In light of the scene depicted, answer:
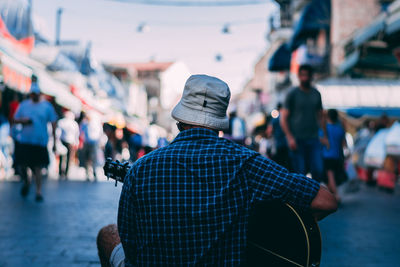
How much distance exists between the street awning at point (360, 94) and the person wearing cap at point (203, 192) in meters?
16.1

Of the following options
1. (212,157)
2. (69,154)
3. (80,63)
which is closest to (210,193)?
(212,157)

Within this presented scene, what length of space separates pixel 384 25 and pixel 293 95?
3594 millimetres

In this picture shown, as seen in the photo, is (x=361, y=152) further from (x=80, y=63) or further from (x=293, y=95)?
(x=80, y=63)

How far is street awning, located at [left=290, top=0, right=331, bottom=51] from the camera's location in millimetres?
20188

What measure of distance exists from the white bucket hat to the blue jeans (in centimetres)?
453

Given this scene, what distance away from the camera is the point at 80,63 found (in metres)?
23.2

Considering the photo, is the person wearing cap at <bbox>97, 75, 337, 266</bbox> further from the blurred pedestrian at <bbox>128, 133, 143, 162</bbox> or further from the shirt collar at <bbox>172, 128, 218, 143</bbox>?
the blurred pedestrian at <bbox>128, 133, 143, 162</bbox>

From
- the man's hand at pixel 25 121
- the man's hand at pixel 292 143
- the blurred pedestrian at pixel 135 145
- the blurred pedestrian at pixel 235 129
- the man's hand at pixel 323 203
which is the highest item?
the man's hand at pixel 323 203

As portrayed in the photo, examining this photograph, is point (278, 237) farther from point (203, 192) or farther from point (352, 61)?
point (352, 61)

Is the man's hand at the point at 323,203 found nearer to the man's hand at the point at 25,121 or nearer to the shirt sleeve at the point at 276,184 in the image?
the shirt sleeve at the point at 276,184

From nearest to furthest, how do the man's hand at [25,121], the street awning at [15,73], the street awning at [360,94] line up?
the man's hand at [25,121]
the street awning at [15,73]
the street awning at [360,94]

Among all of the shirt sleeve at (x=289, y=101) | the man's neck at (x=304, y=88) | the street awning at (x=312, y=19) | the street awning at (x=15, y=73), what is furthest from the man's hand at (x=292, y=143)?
the street awning at (x=312, y=19)

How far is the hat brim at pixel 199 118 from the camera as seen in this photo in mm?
1957

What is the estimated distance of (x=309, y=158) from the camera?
21.5 feet
